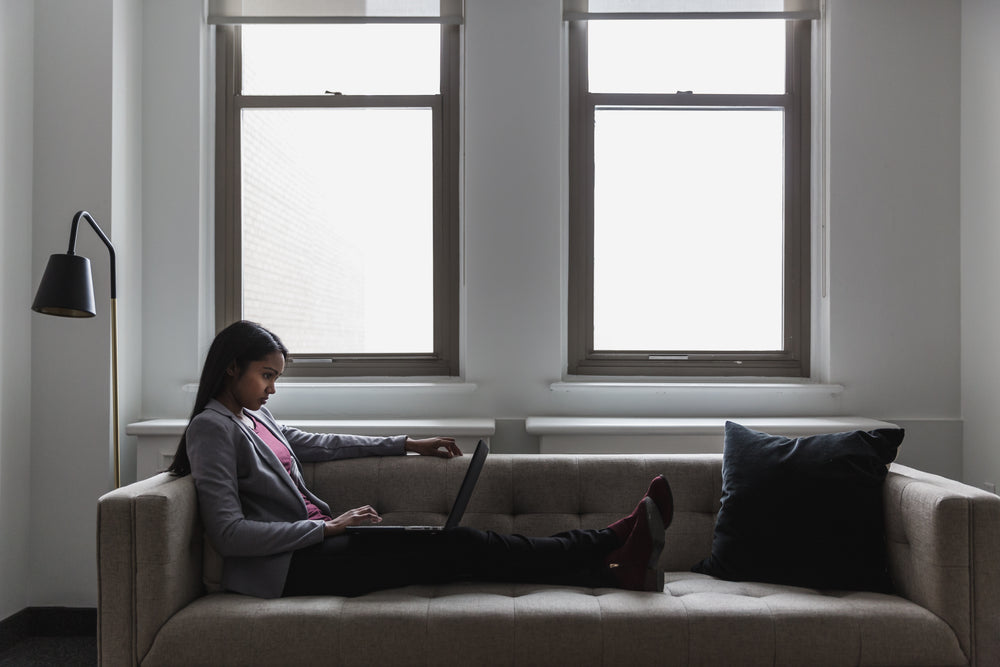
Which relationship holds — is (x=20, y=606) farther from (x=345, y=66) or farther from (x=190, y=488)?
(x=345, y=66)

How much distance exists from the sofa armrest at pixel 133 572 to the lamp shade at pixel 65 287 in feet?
2.82

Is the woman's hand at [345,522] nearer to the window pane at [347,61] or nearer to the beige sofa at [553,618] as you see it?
the beige sofa at [553,618]

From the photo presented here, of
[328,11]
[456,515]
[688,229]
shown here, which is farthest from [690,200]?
[456,515]

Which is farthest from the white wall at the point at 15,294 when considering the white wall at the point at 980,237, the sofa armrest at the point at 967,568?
the white wall at the point at 980,237

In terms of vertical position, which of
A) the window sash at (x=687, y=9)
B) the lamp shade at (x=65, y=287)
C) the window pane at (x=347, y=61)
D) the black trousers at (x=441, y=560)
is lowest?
the black trousers at (x=441, y=560)

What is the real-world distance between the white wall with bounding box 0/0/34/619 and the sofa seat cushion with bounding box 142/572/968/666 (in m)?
1.41

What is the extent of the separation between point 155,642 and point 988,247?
3.28m

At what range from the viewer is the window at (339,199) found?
3.29m

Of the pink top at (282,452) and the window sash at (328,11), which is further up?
the window sash at (328,11)

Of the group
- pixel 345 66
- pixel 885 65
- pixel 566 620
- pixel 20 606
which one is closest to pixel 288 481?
pixel 566 620

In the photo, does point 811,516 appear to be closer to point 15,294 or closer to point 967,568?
point 967,568

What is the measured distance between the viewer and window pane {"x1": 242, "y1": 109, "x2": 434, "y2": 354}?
330cm

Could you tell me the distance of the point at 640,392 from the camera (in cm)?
313

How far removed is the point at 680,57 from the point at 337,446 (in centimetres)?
230
